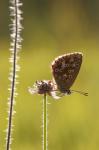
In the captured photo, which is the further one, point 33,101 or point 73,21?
point 73,21

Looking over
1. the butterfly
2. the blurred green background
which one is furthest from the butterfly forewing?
the blurred green background

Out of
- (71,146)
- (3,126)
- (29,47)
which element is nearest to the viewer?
(71,146)

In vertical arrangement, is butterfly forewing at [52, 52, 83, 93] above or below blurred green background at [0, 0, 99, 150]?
below

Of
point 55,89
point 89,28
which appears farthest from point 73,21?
point 55,89

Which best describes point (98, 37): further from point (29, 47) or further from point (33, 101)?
point (33, 101)

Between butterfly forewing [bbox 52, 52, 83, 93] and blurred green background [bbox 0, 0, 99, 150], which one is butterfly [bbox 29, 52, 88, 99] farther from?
blurred green background [bbox 0, 0, 99, 150]

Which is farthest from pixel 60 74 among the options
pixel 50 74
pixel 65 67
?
pixel 50 74

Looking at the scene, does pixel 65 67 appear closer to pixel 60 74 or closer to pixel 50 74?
pixel 60 74
